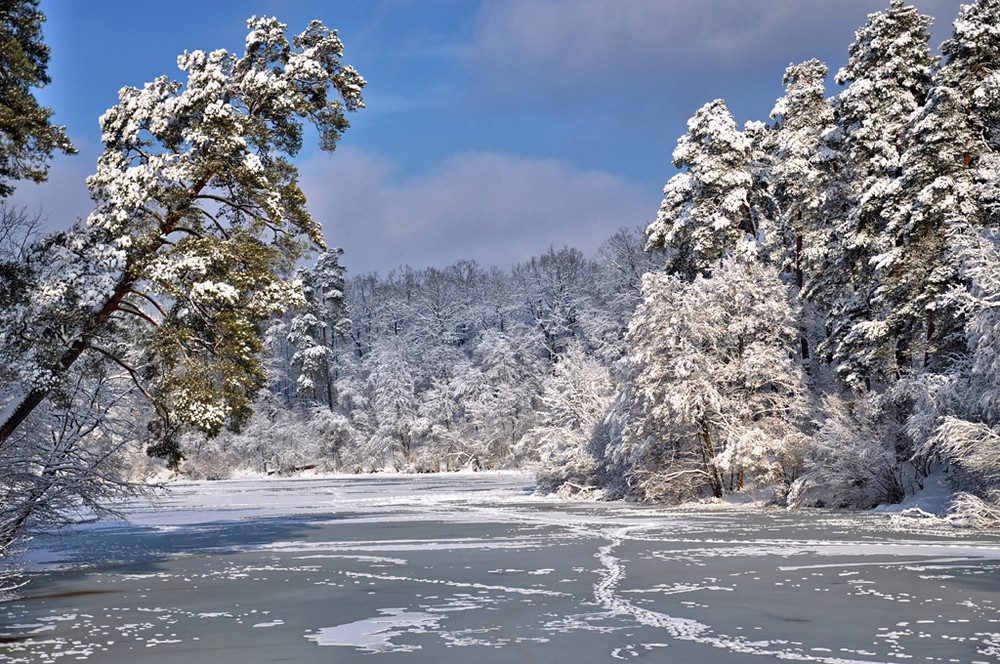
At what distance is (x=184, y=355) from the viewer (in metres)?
16.5

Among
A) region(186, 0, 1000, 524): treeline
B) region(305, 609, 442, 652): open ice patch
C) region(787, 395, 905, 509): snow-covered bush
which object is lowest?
region(305, 609, 442, 652): open ice patch

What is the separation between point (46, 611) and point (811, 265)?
31.1 metres

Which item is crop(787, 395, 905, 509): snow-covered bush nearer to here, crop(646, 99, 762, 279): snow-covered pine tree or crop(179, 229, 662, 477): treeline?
crop(646, 99, 762, 279): snow-covered pine tree

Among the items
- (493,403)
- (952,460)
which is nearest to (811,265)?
(952,460)

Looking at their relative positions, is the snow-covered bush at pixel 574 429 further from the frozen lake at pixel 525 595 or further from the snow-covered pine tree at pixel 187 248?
the snow-covered pine tree at pixel 187 248

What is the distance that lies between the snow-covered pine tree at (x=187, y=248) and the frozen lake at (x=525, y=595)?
3638 millimetres

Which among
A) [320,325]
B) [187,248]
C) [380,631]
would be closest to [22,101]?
[187,248]

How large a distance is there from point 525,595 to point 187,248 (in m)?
8.85

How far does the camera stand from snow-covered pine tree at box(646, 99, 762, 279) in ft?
130

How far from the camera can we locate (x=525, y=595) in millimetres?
12609

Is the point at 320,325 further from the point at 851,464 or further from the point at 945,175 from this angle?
the point at 945,175

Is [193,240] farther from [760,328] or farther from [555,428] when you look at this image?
[555,428]

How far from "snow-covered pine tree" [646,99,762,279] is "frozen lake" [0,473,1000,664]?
1774 cm

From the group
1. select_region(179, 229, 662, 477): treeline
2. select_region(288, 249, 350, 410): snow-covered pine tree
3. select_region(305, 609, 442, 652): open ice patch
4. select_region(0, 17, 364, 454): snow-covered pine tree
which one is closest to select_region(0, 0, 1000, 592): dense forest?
select_region(0, 17, 364, 454): snow-covered pine tree
